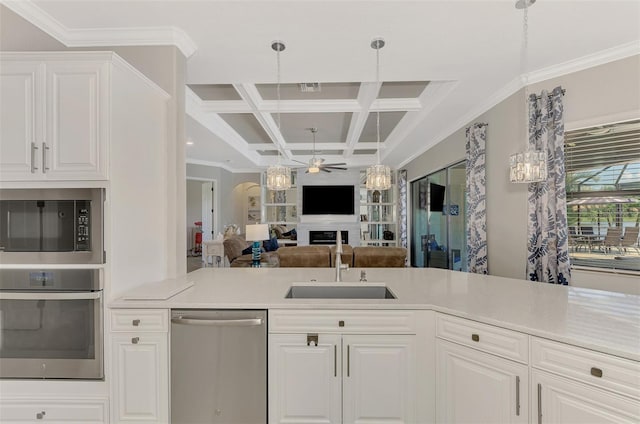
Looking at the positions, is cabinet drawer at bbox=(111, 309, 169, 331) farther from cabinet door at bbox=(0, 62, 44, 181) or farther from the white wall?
the white wall

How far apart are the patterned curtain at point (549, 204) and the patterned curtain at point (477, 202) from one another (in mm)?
614

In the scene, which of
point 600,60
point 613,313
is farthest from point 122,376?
point 600,60

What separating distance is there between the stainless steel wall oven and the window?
151 inches

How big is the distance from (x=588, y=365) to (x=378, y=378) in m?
0.97

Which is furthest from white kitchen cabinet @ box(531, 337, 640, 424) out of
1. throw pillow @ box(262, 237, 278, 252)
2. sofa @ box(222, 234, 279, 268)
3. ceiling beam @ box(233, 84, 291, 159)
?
throw pillow @ box(262, 237, 278, 252)

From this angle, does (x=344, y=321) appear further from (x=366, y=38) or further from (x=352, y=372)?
(x=366, y=38)

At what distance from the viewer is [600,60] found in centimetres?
251

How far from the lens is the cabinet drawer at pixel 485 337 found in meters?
1.39

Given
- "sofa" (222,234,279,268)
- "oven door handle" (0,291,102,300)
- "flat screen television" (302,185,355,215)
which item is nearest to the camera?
"oven door handle" (0,291,102,300)

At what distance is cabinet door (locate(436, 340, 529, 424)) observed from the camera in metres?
1.41

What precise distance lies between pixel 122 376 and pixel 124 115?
1.56 meters

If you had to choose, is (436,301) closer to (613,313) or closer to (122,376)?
(613,313)

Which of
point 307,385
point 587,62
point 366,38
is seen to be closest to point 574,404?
point 307,385

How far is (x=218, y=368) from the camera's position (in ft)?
5.65
